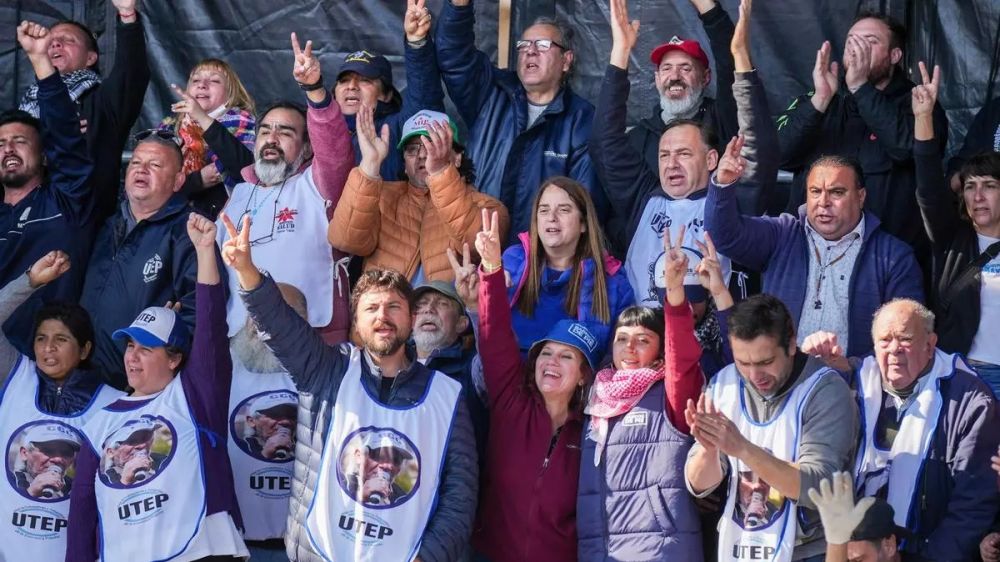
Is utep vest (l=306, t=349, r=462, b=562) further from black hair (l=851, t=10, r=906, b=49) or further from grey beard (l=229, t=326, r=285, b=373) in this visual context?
black hair (l=851, t=10, r=906, b=49)

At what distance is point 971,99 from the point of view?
281 inches

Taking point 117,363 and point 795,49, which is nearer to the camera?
point 117,363

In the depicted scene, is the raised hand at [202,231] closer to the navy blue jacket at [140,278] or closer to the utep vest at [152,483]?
the utep vest at [152,483]

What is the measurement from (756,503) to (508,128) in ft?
7.68

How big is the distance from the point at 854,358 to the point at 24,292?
10.4 ft

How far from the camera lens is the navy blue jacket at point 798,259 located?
5.80 meters

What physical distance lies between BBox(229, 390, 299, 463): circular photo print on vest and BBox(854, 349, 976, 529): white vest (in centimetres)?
207

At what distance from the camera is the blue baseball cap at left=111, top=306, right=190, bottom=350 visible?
18.7 feet

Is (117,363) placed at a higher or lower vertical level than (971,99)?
lower

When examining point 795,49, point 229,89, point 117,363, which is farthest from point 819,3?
point 117,363

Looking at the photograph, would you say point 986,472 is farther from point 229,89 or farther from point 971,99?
point 229,89

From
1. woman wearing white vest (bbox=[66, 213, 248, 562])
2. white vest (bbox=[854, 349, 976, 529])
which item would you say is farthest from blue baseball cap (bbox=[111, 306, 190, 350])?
white vest (bbox=[854, 349, 976, 529])

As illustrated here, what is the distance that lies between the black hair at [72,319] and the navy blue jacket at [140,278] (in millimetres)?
199

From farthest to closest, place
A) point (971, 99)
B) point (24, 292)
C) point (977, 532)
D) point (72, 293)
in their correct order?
point (971, 99) < point (72, 293) < point (24, 292) < point (977, 532)
